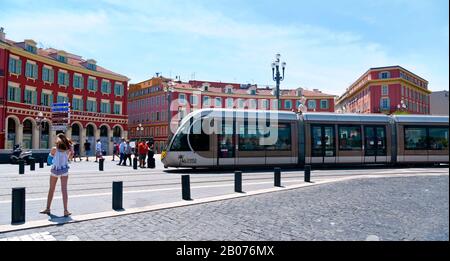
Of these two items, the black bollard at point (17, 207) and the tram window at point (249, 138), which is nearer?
the black bollard at point (17, 207)

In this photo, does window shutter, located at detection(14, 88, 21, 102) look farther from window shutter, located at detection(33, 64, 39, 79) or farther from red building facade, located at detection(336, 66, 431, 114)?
red building facade, located at detection(336, 66, 431, 114)

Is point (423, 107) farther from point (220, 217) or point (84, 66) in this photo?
point (220, 217)

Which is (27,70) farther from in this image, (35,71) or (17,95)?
(17,95)

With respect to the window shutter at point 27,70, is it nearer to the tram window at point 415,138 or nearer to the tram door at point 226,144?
the tram door at point 226,144

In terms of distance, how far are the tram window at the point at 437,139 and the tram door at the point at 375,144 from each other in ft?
9.40

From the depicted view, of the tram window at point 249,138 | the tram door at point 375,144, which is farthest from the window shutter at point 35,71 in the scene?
the tram door at point 375,144

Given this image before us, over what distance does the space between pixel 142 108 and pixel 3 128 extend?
3863cm

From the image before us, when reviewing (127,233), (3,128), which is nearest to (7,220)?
(127,233)

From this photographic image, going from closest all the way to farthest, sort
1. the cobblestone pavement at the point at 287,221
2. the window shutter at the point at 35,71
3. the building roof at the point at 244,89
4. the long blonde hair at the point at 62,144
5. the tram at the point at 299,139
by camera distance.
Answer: the cobblestone pavement at the point at 287,221 < the long blonde hair at the point at 62,144 < the tram at the point at 299,139 < the window shutter at the point at 35,71 < the building roof at the point at 244,89

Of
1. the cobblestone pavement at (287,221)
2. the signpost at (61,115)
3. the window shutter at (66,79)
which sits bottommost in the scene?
the cobblestone pavement at (287,221)

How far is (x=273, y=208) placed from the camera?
7117 mm

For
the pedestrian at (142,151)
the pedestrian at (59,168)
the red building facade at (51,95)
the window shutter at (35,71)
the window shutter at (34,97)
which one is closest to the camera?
the pedestrian at (59,168)

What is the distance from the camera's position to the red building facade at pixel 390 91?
214 feet
